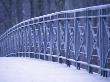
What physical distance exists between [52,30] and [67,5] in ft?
38.9

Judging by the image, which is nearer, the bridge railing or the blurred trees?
the bridge railing

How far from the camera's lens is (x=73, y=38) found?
9.37 meters

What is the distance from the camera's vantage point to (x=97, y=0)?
2547cm

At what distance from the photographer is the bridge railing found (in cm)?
724

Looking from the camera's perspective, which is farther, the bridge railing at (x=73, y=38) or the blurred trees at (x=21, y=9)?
the blurred trees at (x=21, y=9)

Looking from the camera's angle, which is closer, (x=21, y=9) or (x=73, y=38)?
(x=73, y=38)

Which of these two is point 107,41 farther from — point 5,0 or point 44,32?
point 5,0

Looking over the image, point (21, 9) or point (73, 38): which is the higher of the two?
point (21, 9)

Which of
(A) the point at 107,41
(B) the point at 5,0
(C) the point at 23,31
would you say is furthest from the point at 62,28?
(B) the point at 5,0

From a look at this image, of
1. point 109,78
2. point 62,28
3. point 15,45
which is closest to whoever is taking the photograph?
point 109,78

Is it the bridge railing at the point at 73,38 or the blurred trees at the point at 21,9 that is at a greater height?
the blurred trees at the point at 21,9

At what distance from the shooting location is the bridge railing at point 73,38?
7.24 metres

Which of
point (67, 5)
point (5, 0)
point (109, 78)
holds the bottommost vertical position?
point (109, 78)

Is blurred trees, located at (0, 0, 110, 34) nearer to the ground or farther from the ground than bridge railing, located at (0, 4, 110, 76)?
farther from the ground
